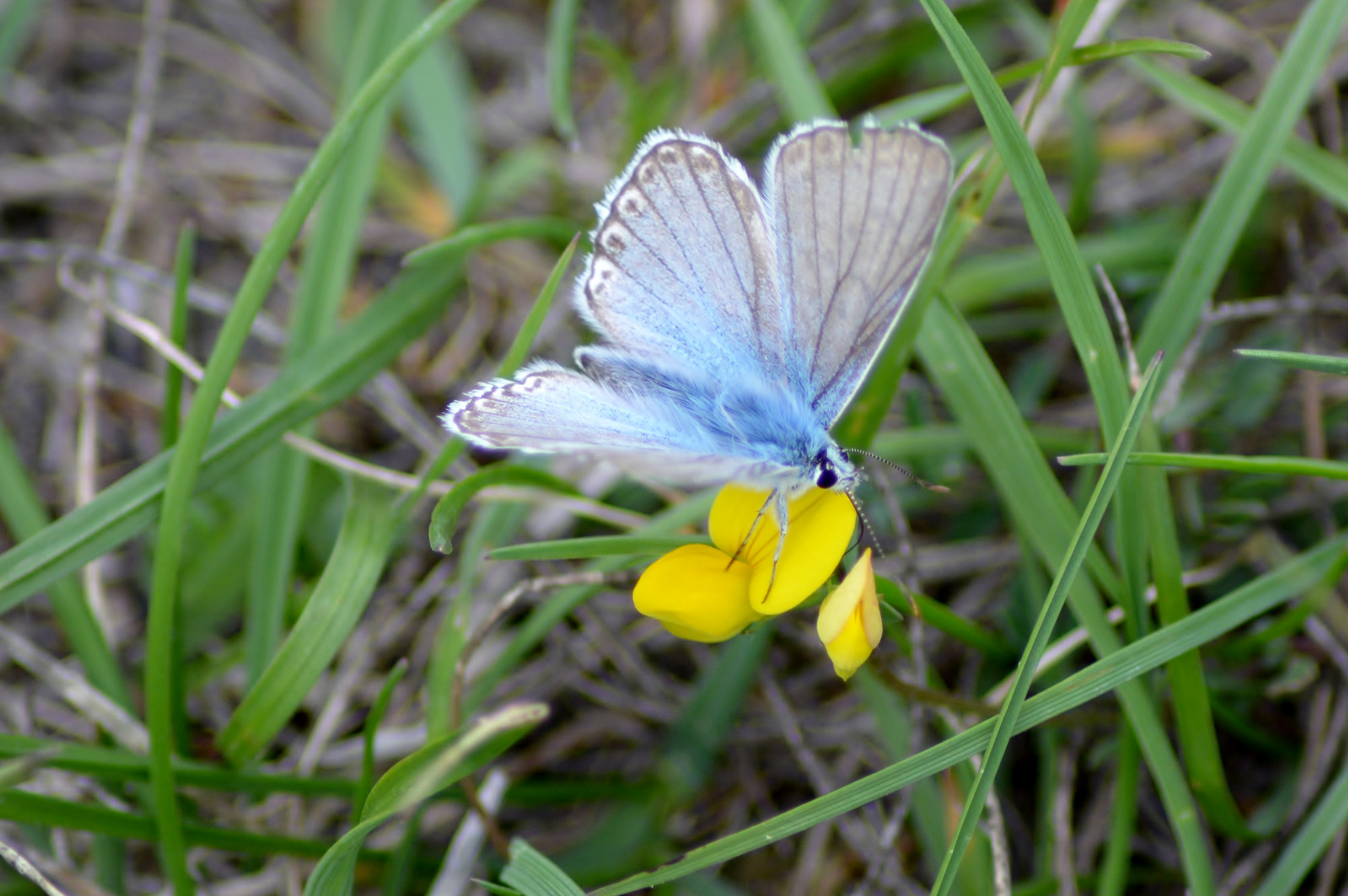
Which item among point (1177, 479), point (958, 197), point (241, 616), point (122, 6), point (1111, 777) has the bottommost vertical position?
point (1111, 777)

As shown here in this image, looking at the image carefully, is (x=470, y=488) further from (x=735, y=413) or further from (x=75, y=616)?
(x=75, y=616)

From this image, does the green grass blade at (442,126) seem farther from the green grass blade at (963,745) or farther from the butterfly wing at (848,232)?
the green grass blade at (963,745)

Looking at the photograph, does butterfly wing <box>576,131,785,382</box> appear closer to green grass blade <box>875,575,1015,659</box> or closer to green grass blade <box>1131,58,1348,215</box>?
green grass blade <box>875,575,1015,659</box>

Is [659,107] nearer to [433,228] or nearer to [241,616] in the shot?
[433,228]

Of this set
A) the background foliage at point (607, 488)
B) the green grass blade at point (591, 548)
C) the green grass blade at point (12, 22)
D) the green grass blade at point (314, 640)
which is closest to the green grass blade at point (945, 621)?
the background foliage at point (607, 488)

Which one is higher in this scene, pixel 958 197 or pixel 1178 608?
pixel 958 197

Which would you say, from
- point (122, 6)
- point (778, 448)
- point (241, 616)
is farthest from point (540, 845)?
point (122, 6)

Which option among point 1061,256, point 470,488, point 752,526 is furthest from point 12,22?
point 1061,256
